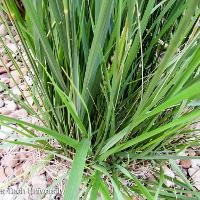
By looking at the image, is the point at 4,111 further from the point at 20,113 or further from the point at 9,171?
the point at 9,171

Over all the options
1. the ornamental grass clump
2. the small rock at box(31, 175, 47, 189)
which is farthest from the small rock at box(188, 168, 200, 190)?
the small rock at box(31, 175, 47, 189)

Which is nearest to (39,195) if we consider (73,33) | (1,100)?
(1,100)

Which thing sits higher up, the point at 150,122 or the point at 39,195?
the point at 150,122

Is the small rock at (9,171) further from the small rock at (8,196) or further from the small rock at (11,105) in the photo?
the small rock at (11,105)

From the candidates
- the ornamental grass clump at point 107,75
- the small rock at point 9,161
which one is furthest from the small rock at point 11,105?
the ornamental grass clump at point 107,75

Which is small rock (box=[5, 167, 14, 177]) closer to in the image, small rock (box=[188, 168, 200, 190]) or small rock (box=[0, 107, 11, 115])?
small rock (box=[0, 107, 11, 115])

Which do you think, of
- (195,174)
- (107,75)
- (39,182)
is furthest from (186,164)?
(107,75)

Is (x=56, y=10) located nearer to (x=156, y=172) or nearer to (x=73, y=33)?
(x=73, y=33)
